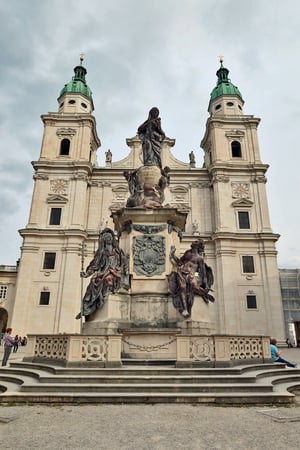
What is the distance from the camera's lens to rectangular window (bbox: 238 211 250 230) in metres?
35.3

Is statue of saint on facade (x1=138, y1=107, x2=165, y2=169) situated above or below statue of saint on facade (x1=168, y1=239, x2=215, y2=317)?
above

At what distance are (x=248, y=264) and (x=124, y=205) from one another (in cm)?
1468

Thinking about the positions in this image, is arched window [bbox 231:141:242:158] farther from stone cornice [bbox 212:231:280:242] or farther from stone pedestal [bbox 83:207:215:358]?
stone pedestal [bbox 83:207:215:358]

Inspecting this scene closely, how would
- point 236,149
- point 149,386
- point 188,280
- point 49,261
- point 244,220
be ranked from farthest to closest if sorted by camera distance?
1. point 236,149
2. point 244,220
3. point 49,261
4. point 188,280
5. point 149,386

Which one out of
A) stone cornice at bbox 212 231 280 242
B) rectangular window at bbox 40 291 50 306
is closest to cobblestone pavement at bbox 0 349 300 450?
rectangular window at bbox 40 291 50 306

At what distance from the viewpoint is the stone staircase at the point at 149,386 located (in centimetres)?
622

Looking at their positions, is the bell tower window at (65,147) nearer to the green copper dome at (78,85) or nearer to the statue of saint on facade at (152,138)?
the green copper dome at (78,85)

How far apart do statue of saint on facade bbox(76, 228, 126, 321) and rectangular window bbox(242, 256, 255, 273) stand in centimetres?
2501

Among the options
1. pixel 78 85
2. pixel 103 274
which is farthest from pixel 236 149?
pixel 103 274

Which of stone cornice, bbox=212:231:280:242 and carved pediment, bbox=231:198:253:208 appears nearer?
stone cornice, bbox=212:231:280:242

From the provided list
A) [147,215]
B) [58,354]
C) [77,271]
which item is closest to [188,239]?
[77,271]

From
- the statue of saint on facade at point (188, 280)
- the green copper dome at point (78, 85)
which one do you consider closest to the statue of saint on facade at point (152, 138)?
the statue of saint on facade at point (188, 280)

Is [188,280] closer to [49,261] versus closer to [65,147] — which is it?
[49,261]

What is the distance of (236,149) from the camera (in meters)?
40.5
